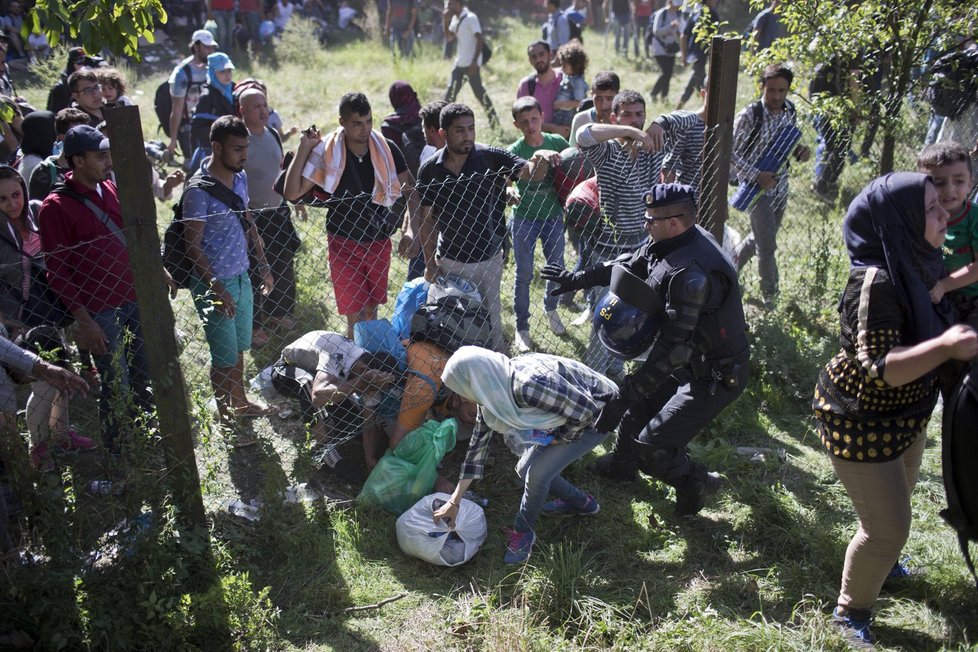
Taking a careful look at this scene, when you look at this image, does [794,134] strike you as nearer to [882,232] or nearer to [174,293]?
[882,232]

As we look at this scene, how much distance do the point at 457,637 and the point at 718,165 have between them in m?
2.97

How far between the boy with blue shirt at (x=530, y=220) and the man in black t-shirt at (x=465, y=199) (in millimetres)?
668

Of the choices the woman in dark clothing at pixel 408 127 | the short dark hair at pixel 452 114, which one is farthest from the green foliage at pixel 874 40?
the woman in dark clothing at pixel 408 127

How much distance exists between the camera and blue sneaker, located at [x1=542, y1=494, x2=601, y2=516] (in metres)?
4.21

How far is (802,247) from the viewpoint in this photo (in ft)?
24.7

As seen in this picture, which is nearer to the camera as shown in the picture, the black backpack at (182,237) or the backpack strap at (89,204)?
the backpack strap at (89,204)

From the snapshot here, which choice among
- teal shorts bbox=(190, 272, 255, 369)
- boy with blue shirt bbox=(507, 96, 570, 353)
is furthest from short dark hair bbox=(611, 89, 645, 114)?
teal shorts bbox=(190, 272, 255, 369)

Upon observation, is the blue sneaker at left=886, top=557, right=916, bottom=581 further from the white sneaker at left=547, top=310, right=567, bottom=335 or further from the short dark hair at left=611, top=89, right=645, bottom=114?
the short dark hair at left=611, top=89, right=645, bottom=114

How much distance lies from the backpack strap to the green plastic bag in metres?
Answer: 1.72

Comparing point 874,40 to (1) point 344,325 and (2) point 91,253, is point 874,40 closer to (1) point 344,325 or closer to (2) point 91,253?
(1) point 344,325

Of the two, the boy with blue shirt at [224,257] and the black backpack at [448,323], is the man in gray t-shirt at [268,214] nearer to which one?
the boy with blue shirt at [224,257]

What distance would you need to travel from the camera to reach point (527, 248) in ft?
19.4

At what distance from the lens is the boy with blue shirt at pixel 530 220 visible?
5.80 m

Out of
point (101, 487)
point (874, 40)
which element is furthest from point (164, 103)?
point (874, 40)
